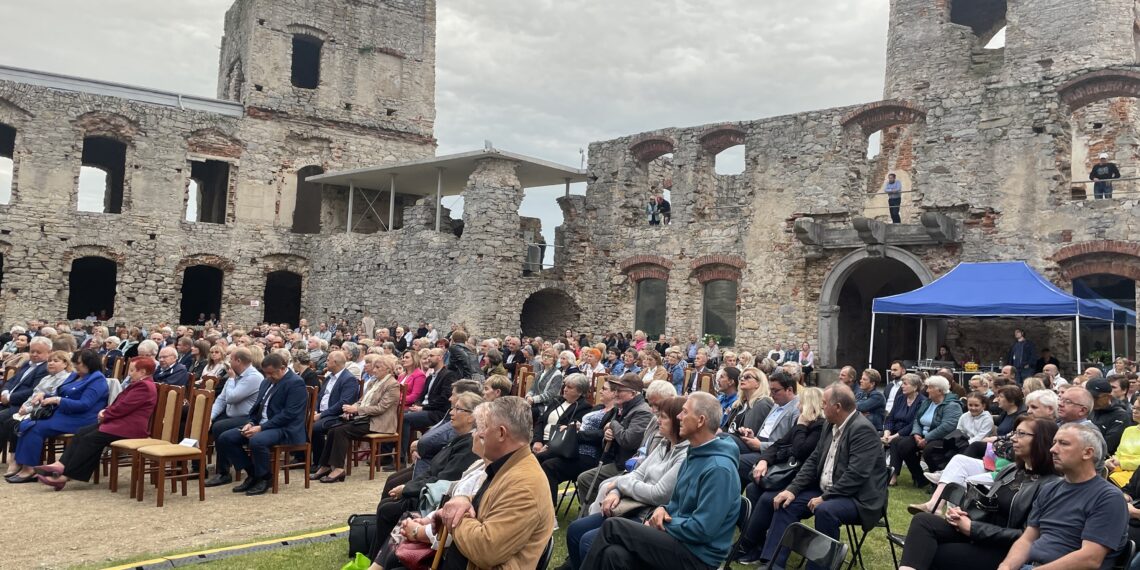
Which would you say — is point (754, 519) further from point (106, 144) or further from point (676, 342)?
point (106, 144)

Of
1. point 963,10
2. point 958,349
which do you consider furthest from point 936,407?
point 963,10

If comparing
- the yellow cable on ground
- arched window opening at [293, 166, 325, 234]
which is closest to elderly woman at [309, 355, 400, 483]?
the yellow cable on ground

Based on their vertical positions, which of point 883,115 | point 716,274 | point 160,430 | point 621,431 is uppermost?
point 883,115

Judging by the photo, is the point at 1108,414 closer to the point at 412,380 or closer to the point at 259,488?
the point at 412,380

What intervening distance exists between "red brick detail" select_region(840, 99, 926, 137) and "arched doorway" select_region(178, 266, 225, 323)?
783 inches

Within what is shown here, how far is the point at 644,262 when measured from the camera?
20.1m

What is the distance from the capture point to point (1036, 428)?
4.48 m

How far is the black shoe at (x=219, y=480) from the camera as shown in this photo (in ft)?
26.3

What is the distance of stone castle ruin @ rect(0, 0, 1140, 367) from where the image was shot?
15.5 metres

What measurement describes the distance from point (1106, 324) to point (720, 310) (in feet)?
24.1

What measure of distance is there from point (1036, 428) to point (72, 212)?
2430cm

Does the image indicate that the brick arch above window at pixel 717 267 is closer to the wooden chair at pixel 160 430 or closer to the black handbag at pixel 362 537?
the wooden chair at pixel 160 430

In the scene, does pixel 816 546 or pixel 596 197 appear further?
pixel 596 197

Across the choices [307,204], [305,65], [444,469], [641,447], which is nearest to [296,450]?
[444,469]
